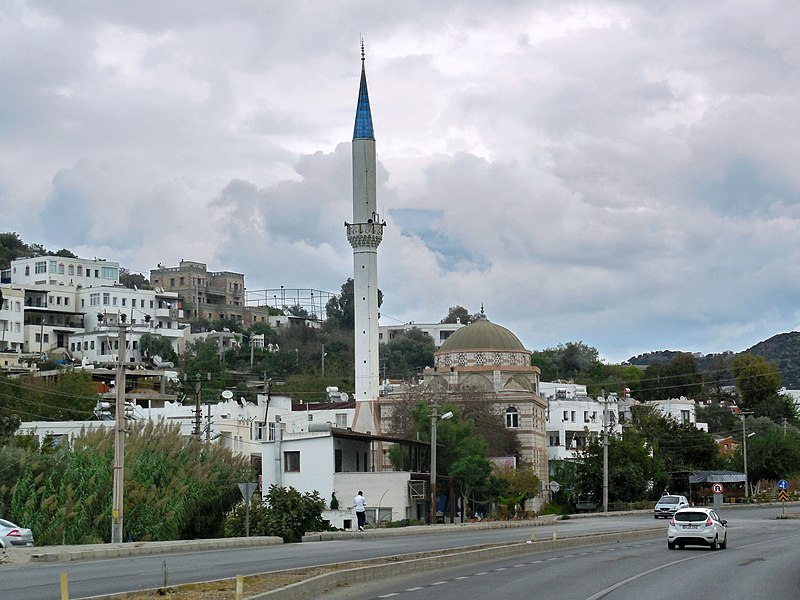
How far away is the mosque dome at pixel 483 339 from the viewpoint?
99.2m

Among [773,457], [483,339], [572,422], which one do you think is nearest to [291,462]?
[483,339]

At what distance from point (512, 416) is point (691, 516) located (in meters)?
57.9

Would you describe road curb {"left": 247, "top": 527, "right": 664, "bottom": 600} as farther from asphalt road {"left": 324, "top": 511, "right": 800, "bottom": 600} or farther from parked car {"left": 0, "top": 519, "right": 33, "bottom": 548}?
parked car {"left": 0, "top": 519, "right": 33, "bottom": 548}

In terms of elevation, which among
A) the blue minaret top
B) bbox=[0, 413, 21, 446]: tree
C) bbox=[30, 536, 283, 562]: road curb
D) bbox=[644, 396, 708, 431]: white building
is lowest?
bbox=[30, 536, 283, 562]: road curb

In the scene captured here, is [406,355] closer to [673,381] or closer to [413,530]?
[673,381]

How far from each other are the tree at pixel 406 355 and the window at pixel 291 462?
8056 cm

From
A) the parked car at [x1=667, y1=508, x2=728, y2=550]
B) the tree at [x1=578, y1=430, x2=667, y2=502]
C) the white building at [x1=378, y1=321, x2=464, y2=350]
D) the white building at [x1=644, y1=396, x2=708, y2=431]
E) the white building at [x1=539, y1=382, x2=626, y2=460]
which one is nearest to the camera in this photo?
the parked car at [x1=667, y1=508, x2=728, y2=550]

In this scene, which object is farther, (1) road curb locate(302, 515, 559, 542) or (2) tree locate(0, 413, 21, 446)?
(2) tree locate(0, 413, 21, 446)

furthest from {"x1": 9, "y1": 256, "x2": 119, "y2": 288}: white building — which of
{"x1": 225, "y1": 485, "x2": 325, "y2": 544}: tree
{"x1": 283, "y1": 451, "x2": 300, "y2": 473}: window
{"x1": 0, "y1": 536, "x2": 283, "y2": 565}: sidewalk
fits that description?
{"x1": 0, "y1": 536, "x2": 283, "y2": 565}: sidewalk

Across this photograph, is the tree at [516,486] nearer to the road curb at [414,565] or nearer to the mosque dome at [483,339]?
the mosque dome at [483,339]

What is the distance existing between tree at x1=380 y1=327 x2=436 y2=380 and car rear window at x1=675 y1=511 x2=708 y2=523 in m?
105

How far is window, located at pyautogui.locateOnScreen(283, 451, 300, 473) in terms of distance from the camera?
6062 centimetres

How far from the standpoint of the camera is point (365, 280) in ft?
312

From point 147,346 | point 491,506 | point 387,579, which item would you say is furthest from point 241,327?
point 387,579
